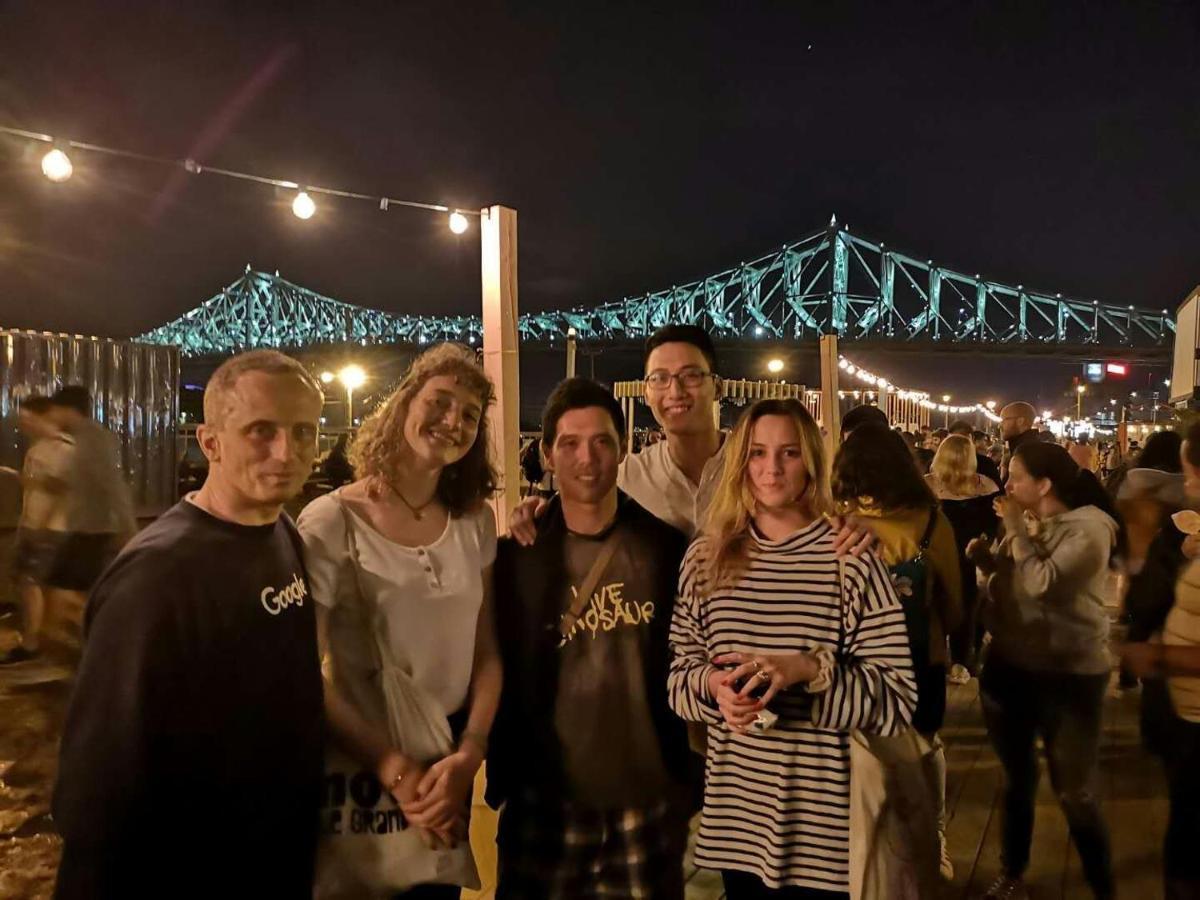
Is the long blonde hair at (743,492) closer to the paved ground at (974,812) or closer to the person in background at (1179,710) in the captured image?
the person in background at (1179,710)

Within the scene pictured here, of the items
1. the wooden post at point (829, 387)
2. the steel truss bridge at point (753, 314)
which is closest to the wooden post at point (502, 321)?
the wooden post at point (829, 387)

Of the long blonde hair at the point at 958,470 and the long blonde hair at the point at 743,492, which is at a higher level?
the long blonde hair at the point at 958,470

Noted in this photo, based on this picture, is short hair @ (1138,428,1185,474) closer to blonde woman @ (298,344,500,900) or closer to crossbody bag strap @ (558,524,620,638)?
crossbody bag strap @ (558,524,620,638)

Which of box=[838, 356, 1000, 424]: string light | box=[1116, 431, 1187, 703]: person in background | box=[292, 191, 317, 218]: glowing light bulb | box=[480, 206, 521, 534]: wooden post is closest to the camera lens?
box=[1116, 431, 1187, 703]: person in background

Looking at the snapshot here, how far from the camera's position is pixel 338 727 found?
1505 millimetres

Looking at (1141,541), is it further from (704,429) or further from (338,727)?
(338,727)

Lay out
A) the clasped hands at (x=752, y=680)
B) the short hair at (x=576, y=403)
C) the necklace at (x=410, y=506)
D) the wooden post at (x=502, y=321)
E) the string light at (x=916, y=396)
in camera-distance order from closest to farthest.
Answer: the clasped hands at (x=752, y=680) → the necklace at (x=410, y=506) → the short hair at (x=576, y=403) → the wooden post at (x=502, y=321) → the string light at (x=916, y=396)

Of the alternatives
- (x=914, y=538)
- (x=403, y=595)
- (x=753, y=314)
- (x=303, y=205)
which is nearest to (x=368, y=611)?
(x=403, y=595)

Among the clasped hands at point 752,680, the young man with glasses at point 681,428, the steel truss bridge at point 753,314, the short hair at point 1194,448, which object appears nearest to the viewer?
the clasped hands at point 752,680

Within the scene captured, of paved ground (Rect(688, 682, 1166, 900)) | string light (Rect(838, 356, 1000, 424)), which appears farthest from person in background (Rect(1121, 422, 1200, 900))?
string light (Rect(838, 356, 1000, 424))

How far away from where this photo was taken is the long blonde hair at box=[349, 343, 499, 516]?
1.68 m

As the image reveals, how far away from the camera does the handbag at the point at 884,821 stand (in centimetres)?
160

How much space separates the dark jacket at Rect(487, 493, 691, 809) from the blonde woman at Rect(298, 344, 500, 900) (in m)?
0.05

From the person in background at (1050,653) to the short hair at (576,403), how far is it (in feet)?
5.25
